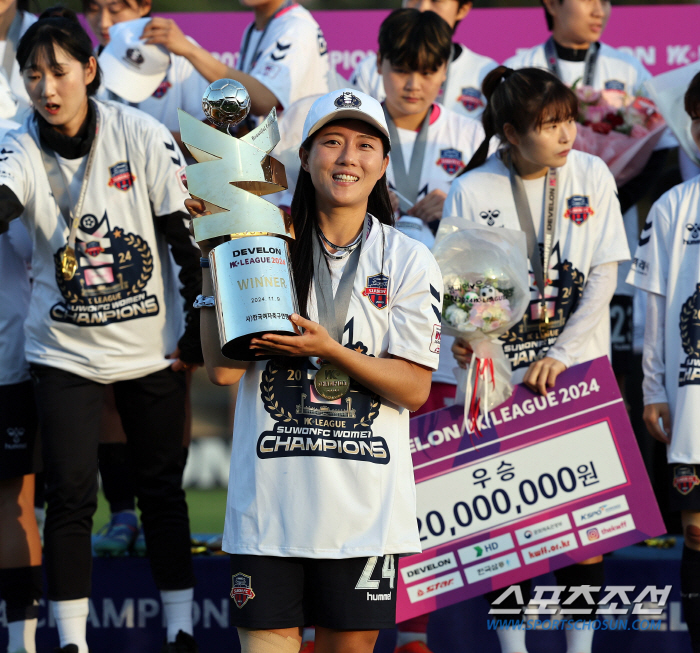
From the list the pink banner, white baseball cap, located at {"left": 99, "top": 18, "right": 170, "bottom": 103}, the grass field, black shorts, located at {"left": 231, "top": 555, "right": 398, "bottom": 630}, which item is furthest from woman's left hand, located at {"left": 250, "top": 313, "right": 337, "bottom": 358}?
the pink banner

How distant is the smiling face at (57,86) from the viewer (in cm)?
334

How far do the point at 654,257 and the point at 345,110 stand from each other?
1.72 m

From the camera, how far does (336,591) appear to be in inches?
88.7

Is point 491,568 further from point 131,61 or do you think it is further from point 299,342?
point 131,61

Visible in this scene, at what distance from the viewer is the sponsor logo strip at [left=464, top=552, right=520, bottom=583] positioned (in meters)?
3.46

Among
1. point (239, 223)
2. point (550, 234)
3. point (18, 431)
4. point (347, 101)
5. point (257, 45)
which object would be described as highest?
point (257, 45)

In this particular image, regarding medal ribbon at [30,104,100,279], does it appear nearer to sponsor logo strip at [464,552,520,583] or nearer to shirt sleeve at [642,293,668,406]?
sponsor logo strip at [464,552,520,583]

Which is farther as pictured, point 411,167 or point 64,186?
point 411,167

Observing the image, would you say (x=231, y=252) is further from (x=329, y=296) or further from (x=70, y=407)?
(x=70, y=407)

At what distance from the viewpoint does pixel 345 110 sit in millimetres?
2312

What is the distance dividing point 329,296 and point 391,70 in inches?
74.5

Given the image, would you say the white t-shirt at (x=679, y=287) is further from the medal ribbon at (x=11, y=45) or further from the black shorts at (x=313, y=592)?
the medal ribbon at (x=11, y=45)

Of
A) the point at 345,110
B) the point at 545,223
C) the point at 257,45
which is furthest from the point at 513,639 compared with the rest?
the point at 257,45

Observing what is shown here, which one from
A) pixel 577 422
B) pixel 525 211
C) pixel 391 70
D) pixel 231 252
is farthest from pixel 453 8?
pixel 231 252
